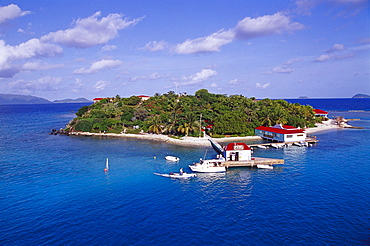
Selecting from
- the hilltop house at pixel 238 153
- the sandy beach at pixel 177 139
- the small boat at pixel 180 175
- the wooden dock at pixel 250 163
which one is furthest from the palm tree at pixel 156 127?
the small boat at pixel 180 175

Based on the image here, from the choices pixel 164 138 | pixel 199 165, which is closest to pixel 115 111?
pixel 164 138

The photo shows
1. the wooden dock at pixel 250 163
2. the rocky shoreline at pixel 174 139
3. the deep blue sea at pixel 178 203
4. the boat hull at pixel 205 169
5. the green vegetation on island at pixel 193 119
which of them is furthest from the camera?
the green vegetation on island at pixel 193 119

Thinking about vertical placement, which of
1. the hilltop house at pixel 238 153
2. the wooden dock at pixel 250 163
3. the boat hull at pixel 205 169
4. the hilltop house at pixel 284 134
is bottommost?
the boat hull at pixel 205 169

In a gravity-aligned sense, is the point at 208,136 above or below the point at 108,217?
above

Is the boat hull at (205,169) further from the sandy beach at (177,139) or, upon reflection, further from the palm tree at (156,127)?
the palm tree at (156,127)

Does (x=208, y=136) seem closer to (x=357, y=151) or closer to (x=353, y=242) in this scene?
(x=357, y=151)

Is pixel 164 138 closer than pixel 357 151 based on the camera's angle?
No

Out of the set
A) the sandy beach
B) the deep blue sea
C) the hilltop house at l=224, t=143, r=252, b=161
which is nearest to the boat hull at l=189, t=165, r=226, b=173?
the deep blue sea

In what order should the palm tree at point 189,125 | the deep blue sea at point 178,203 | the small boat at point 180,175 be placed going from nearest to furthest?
1. the deep blue sea at point 178,203
2. the small boat at point 180,175
3. the palm tree at point 189,125
